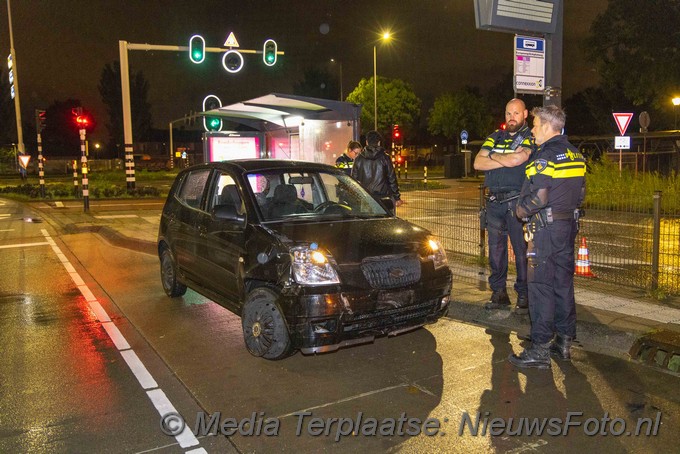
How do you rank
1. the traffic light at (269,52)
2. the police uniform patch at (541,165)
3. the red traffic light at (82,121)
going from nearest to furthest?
the police uniform patch at (541,165) < the red traffic light at (82,121) < the traffic light at (269,52)

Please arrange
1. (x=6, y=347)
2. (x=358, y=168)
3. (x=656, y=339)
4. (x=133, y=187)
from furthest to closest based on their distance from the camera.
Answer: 1. (x=133, y=187)
2. (x=358, y=168)
3. (x=6, y=347)
4. (x=656, y=339)

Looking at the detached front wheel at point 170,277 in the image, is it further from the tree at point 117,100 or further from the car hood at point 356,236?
the tree at point 117,100

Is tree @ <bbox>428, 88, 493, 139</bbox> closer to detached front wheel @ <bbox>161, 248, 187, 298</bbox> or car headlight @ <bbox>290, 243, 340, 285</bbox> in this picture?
detached front wheel @ <bbox>161, 248, 187, 298</bbox>

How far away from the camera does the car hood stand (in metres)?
5.01

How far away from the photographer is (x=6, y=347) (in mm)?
5930


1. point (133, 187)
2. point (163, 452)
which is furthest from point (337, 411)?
point (133, 187)

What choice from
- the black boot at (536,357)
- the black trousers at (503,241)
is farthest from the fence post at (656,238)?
the black boot at (536,357)

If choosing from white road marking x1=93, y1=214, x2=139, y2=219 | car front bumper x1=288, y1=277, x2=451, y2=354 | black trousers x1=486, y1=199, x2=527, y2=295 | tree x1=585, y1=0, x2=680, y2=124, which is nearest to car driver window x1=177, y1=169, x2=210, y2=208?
car front bumper x1=288, y1=277, x2=451, y2=354

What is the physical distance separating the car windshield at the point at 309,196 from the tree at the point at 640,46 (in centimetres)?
2548

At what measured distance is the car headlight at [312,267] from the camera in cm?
482

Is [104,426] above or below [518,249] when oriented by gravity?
below

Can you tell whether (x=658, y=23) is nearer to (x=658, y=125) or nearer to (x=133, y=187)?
(x=658, y=125)

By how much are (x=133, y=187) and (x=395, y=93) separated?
84.4 feet

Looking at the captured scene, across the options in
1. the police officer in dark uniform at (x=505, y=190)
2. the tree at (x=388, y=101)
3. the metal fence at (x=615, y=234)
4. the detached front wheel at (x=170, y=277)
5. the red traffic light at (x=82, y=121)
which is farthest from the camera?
the tree at (x=388, y=101)
